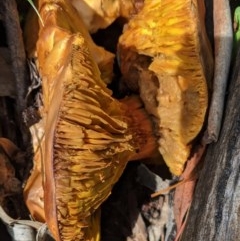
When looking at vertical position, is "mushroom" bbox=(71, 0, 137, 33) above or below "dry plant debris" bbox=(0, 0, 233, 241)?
above

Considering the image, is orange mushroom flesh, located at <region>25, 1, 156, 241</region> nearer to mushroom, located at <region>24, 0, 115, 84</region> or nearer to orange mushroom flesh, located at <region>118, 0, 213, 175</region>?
mushroom, located at <region>24, 0, 115, 84</region>

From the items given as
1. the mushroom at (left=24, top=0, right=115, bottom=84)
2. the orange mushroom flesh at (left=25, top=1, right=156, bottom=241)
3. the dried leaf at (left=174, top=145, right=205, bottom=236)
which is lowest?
the dried leaf at (left=174, top=145, right=205, bottom=236)

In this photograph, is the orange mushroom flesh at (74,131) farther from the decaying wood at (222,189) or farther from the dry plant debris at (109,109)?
the decaying wood at (222,189)

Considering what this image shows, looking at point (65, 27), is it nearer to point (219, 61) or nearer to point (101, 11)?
point (101, 11)

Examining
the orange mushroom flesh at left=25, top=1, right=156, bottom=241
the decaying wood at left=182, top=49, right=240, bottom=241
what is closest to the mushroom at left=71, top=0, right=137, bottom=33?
the orange mushroom flesh at left=25, top=1, right=156, bottom=241

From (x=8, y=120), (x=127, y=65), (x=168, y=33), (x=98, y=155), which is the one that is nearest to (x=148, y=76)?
(x=127, y=65)

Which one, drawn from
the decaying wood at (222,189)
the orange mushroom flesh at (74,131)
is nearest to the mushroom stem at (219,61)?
the decaying wood at (222,189)
